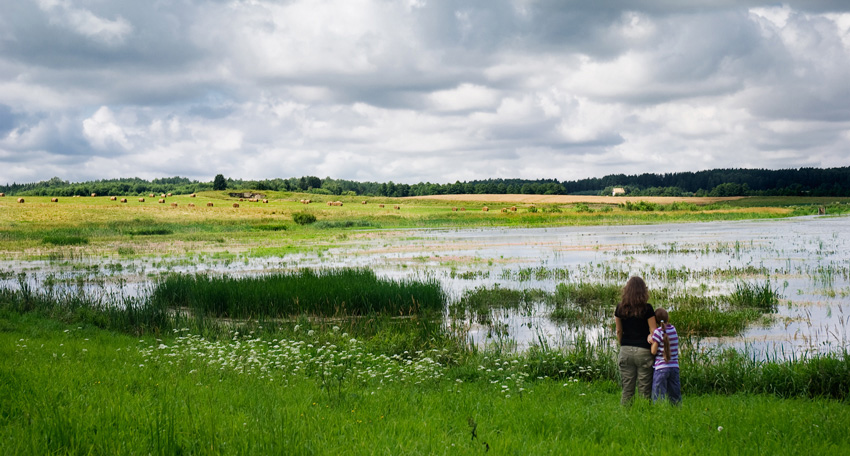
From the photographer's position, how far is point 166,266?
111ft

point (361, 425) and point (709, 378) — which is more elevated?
point (361, 425)

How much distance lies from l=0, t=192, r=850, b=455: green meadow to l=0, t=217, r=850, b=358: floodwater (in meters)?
1.07

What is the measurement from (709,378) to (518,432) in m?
5.82

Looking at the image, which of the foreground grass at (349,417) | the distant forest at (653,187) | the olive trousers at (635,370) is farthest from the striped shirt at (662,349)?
the distant forest at (653,187)

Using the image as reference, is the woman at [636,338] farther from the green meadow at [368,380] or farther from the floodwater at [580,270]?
the floodwater at [580,270]

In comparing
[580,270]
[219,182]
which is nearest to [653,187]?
[219,182]

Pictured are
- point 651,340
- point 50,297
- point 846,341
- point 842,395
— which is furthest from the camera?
point 50,297

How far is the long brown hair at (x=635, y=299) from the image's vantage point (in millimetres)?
8680

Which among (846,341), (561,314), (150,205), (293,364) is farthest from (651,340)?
(150,205)

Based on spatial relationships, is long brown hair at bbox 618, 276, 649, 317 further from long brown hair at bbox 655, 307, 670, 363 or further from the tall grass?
the tall grass

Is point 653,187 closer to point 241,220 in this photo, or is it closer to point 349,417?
point 241,220

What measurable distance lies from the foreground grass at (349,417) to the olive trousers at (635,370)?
38cm

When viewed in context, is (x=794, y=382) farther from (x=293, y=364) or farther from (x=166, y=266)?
(x=166, y=266)

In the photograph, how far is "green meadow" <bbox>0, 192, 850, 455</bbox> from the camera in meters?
6.00
